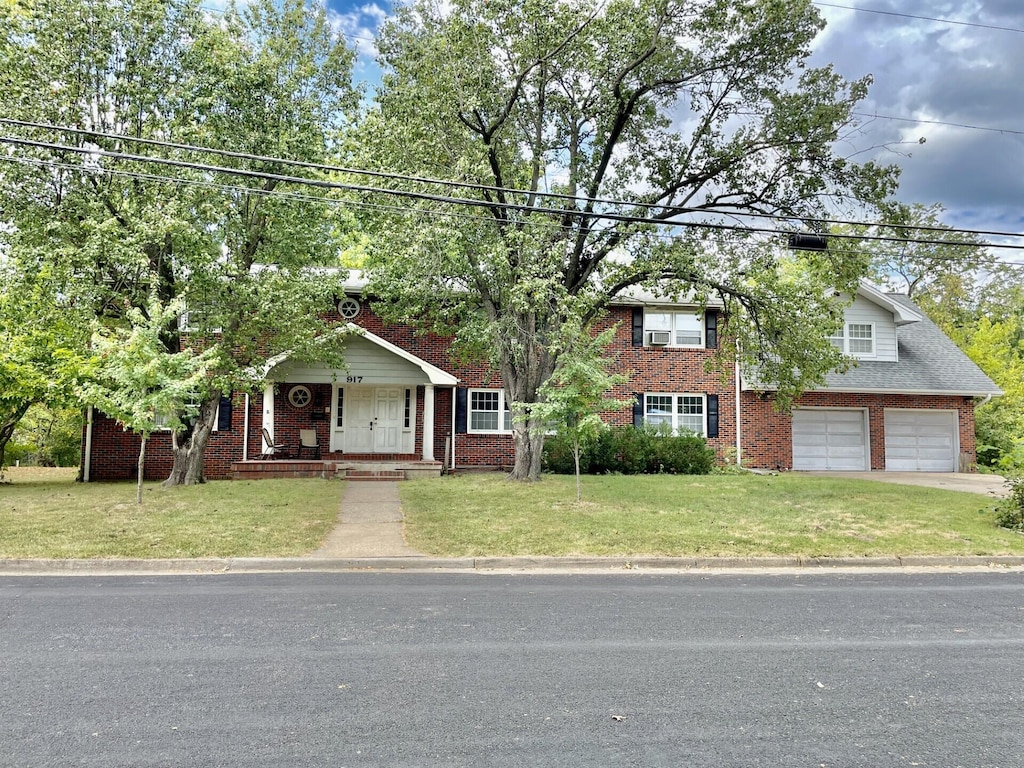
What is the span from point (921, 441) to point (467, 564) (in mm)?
18545

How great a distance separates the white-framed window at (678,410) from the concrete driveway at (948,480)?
12.2 ft

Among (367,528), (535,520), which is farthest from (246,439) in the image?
(535,520)

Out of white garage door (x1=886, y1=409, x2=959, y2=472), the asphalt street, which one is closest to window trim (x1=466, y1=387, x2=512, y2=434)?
white garage door (x1=886, y1=409, x2=959, y2=472)

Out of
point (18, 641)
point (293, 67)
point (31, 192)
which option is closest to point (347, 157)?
point (293, 67)

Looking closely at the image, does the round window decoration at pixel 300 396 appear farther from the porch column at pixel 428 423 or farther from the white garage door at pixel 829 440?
the white garage door at pixel 829 440

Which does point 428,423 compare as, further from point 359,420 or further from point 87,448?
point 87,448

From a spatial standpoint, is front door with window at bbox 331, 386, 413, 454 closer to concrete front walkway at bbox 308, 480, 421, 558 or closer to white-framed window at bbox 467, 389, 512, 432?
white-framed window at bbox 467, 389, 512, 432

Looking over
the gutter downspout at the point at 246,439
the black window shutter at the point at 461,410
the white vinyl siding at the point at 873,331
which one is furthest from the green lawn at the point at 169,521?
the white vinyl siding at the point at 873,331

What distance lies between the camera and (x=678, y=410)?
67.7ft

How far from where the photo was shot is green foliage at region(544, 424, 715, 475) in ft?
59.8

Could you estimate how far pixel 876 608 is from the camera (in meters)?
6.50

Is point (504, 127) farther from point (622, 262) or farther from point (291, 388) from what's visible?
point (291, 388)

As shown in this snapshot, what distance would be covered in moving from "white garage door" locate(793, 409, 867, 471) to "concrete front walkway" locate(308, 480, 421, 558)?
13.4 m

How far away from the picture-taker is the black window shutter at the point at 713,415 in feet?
67.2
